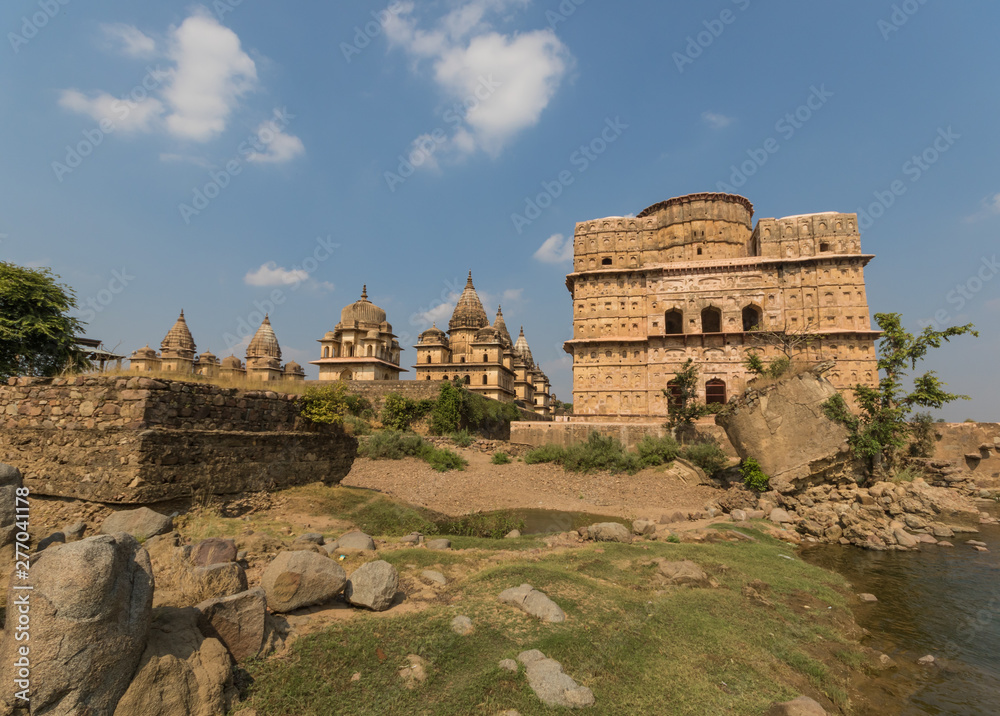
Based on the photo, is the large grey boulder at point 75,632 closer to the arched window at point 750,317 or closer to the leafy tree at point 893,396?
the leafy tree at point 893,396

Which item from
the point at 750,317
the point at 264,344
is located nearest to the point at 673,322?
the point at 750,317

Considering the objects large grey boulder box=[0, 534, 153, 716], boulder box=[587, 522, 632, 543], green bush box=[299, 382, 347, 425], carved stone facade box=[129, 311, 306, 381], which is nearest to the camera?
large grey boulder box=[0, 534, 153, 716]

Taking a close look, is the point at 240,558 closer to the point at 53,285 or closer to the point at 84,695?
the point at 84,695

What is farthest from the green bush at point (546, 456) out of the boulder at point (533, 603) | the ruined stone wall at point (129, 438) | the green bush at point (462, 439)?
the boulder at point (533, 603)

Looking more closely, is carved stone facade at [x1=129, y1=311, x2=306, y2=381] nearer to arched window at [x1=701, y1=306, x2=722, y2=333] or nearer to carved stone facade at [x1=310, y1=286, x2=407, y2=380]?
carved stone facade at [x1=310, y1=286, x2=407, y2=380]

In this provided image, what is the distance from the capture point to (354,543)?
6977 millimetres

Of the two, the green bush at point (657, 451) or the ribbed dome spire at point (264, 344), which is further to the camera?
the ribbed dome spire at point (264, 344)

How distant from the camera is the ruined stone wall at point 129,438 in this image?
6812 millimetres

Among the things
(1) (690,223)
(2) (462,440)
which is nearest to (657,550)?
(2) (462,440)

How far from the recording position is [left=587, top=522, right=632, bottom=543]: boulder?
1010 cm

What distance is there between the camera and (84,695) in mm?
2541

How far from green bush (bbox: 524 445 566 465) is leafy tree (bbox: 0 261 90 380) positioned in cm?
1754

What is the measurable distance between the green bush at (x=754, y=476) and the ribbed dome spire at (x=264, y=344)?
43.6 metres

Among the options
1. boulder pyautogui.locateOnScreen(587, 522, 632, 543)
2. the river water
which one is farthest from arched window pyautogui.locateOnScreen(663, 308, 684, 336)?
boulder pyautogui.locateOnScreen(587, 522, 632, 543)
